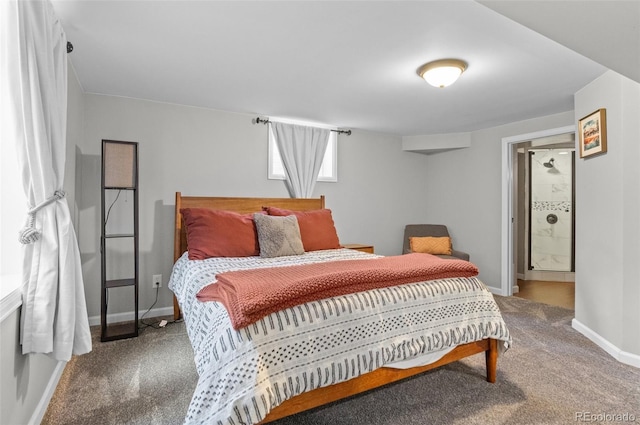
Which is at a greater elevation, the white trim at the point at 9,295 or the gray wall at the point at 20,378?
the white trim at the point at 9,295

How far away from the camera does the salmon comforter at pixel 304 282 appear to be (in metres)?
1.39

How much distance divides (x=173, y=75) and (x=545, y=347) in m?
3.78

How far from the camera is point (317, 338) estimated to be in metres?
1.48

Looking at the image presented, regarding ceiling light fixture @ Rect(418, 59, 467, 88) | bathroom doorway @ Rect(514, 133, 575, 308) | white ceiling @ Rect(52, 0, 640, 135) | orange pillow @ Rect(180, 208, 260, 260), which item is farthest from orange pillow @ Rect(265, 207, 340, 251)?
bathroom doorway @ Rect(514, 133, 575, 308)

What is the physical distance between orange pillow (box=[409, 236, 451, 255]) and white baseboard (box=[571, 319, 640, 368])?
166 centimetres

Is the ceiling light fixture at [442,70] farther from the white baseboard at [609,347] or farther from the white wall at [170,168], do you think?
the white baseboard at [609,347]

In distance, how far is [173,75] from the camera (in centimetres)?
266

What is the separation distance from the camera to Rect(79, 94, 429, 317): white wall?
3059 millimetres

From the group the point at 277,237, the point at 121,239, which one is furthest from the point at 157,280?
the point at 277,237

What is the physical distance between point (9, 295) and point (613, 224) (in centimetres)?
379

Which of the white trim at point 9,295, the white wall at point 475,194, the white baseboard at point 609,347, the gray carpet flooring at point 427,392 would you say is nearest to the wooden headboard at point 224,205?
the gray carpet flooring at point 427,392

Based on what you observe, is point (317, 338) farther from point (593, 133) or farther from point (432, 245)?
point (432, 245)

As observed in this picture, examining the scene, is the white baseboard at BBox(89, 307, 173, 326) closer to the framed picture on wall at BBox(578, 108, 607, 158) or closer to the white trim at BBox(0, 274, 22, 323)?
the white trim at BBox(0, 274, 22, 323)

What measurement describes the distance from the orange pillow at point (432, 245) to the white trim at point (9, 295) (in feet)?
13.4
